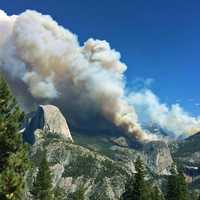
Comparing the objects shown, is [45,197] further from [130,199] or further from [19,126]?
[19,126]

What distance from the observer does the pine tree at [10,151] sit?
132ft

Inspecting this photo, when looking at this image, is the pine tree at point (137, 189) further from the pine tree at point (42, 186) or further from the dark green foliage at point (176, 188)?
the dark green foliage at point (176, 188)

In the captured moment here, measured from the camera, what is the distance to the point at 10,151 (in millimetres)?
44344

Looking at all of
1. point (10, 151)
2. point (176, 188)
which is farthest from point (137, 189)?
point (10, 151)

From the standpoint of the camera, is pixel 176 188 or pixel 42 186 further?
pixel 176 188

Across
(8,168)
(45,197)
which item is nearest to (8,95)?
(8,168)

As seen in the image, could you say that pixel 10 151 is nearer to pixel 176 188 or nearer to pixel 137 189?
pixel 137 189

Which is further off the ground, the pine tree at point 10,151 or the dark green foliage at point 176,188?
the dark green foliage at point 176,188

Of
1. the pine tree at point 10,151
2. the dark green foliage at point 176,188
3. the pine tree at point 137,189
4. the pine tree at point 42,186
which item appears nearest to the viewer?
the pine tree at point 10,151

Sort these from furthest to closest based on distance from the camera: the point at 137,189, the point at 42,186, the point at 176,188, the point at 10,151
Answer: the point at 176,188 → the point at 42,186 → the point at 137,189 → the point at 10,151


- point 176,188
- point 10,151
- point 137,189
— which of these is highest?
point 176,188

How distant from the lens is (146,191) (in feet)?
302

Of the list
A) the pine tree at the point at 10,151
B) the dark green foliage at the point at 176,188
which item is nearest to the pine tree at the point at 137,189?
the dark green foliage at the point at 176,188

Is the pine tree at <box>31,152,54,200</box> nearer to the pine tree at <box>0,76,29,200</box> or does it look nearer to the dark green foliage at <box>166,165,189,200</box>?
the dark green foliage at <box>166,165,189,200</box>
